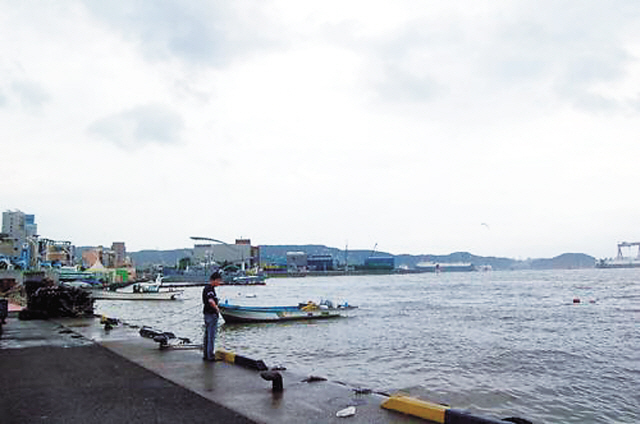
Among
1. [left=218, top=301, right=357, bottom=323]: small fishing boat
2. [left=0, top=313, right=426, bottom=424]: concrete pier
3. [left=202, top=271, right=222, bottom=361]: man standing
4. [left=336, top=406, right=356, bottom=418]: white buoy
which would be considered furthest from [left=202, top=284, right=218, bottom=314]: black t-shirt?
[left=218, top=301, right=357, bottom=323]: small fishing boat

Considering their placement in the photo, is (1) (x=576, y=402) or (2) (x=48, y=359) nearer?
(2) (x=48, y=359)

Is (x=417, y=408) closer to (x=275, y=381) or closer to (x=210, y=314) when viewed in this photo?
(x=275, y=381)

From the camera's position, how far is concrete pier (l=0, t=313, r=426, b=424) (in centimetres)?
766

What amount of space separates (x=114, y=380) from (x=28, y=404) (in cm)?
206

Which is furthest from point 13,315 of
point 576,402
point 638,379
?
point 638,379

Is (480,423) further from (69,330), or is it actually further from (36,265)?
(36,265)

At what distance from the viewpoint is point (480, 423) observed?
6520 mm

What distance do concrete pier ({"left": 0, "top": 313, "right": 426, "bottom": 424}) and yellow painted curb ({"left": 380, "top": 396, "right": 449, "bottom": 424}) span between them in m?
0.13

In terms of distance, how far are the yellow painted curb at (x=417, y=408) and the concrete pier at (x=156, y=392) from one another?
0.13m

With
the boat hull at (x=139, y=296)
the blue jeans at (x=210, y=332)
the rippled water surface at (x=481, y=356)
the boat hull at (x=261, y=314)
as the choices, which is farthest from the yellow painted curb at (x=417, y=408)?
the boat hull at (x=139, y=296)

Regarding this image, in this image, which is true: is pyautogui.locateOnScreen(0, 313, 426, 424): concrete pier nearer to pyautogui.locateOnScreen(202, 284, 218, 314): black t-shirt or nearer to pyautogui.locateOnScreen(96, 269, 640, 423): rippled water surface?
pyautogui.locateOnScreen(202, 284, 218, 314): black t-shirt

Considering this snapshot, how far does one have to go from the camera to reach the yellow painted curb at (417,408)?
7.33 m

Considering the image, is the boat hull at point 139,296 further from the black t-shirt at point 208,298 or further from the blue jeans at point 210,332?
the black t-shirt at point 208,298

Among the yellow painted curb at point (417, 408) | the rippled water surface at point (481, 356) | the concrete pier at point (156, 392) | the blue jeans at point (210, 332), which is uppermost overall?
the blue jeans at point (210, 332)
